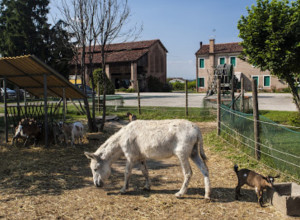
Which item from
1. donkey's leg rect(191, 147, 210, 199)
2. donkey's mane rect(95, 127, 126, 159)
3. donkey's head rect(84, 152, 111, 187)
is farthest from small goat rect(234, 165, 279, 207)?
donkey's head rect(84, 152, 111, 187)

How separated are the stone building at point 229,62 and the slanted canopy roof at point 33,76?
3306 centimetres

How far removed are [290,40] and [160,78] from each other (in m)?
42.1

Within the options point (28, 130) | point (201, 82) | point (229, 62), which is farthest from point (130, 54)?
point (28, 130)

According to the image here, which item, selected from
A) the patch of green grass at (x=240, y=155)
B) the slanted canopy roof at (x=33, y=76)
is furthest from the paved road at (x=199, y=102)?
the slanted canopy roof at (x=33, y=76)

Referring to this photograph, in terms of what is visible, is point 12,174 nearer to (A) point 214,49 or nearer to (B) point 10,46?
(B) point 10,46

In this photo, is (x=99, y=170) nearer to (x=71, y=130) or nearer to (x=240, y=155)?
(x=71, y=130)

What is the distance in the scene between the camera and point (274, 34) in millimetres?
9992

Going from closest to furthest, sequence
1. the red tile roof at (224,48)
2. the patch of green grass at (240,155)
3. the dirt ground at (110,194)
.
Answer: the dirt ground at (110,194), the patch of green grass at (240,155), the red tile roof at (224,48)

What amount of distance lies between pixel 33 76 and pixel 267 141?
7.55 meters

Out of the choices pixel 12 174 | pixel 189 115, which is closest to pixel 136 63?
pixel 189 115

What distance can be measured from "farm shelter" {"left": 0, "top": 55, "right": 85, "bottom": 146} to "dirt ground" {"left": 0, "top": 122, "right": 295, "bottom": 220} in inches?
94.1

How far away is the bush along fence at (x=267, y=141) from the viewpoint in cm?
597

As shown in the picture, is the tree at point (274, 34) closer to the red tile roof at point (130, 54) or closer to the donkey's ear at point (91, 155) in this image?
the donkey's ear at point (91, 155)

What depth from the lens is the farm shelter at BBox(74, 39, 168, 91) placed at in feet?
149
